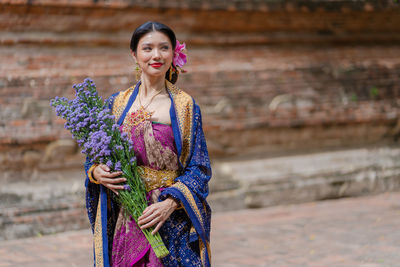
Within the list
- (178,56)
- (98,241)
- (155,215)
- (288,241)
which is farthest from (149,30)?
(288,241)

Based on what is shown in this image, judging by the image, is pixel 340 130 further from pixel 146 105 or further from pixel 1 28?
pixel 146 105

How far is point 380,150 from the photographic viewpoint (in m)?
7.70

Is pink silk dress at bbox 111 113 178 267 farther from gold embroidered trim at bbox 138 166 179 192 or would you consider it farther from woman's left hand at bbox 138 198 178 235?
woman's left hand at bbox 138 198 178 235

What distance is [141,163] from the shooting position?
8.89ft

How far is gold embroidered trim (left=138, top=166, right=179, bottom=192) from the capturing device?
269 centimetres

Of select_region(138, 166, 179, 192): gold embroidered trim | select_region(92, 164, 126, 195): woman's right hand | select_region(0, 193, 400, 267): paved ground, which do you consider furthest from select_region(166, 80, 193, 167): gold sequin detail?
select_region(0, 193, 400, 267): paved ground

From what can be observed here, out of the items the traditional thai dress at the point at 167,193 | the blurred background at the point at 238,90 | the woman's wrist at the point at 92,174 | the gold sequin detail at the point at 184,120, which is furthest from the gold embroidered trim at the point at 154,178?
the blurred background at the point at 238,90

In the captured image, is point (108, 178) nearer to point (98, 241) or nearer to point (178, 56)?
point (98, 241)

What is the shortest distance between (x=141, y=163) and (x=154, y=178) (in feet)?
0.35

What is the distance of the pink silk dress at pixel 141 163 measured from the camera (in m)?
2.66

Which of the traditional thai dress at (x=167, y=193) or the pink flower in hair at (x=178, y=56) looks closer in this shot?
the traditional thai dress at (x=167, y=193)

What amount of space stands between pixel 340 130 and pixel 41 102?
4157 mm

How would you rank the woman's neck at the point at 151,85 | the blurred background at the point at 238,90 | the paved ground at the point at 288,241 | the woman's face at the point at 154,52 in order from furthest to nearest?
the blurred background at the point at 238,90
the paved ground at the point at 288,241
the woman's neck at the point at 151,85
the woman's face at the point at 154,52

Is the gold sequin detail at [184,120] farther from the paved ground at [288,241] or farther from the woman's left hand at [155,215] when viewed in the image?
the paved ground at [288,241]
